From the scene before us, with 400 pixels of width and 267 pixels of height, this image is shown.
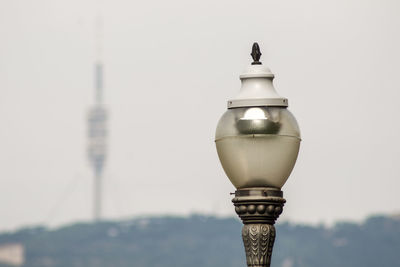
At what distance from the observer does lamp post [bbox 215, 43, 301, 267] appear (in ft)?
66.0

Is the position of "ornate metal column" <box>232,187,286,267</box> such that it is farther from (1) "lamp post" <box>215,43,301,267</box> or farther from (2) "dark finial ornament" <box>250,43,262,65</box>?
(2) "dark finial ornament" <box>250,43,262,65</box>

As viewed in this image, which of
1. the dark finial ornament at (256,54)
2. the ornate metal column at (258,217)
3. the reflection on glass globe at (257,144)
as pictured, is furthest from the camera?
the dark finial ornament at (256,54)

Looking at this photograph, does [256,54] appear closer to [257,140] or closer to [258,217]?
[257,140]

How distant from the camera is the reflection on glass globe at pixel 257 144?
20.1 meters

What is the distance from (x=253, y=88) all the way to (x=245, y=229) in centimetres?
160

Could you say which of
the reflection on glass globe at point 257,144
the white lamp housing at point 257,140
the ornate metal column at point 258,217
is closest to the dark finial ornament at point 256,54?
the white lamp housing at point 257,140

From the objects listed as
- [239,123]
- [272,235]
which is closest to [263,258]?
[272,235]

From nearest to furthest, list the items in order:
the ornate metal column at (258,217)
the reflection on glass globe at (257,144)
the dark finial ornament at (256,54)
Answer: the reflection on glass globe at (257,144), the ornate metal column at (258,217), the dark finial ornament at (256,54)

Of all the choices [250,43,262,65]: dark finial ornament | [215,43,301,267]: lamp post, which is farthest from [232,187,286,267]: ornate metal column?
[250,43,262,65]: dark finial ornament

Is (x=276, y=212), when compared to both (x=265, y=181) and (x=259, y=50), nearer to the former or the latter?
(x=265, y=181)

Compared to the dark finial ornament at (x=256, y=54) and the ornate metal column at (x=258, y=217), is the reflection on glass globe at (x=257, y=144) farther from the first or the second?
the dark finial ornament at (x=256, y=54)

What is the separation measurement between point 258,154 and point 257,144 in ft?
0.40

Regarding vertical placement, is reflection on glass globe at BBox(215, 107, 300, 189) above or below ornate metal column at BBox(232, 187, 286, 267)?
above

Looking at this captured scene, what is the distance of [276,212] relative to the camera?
66.9ft
